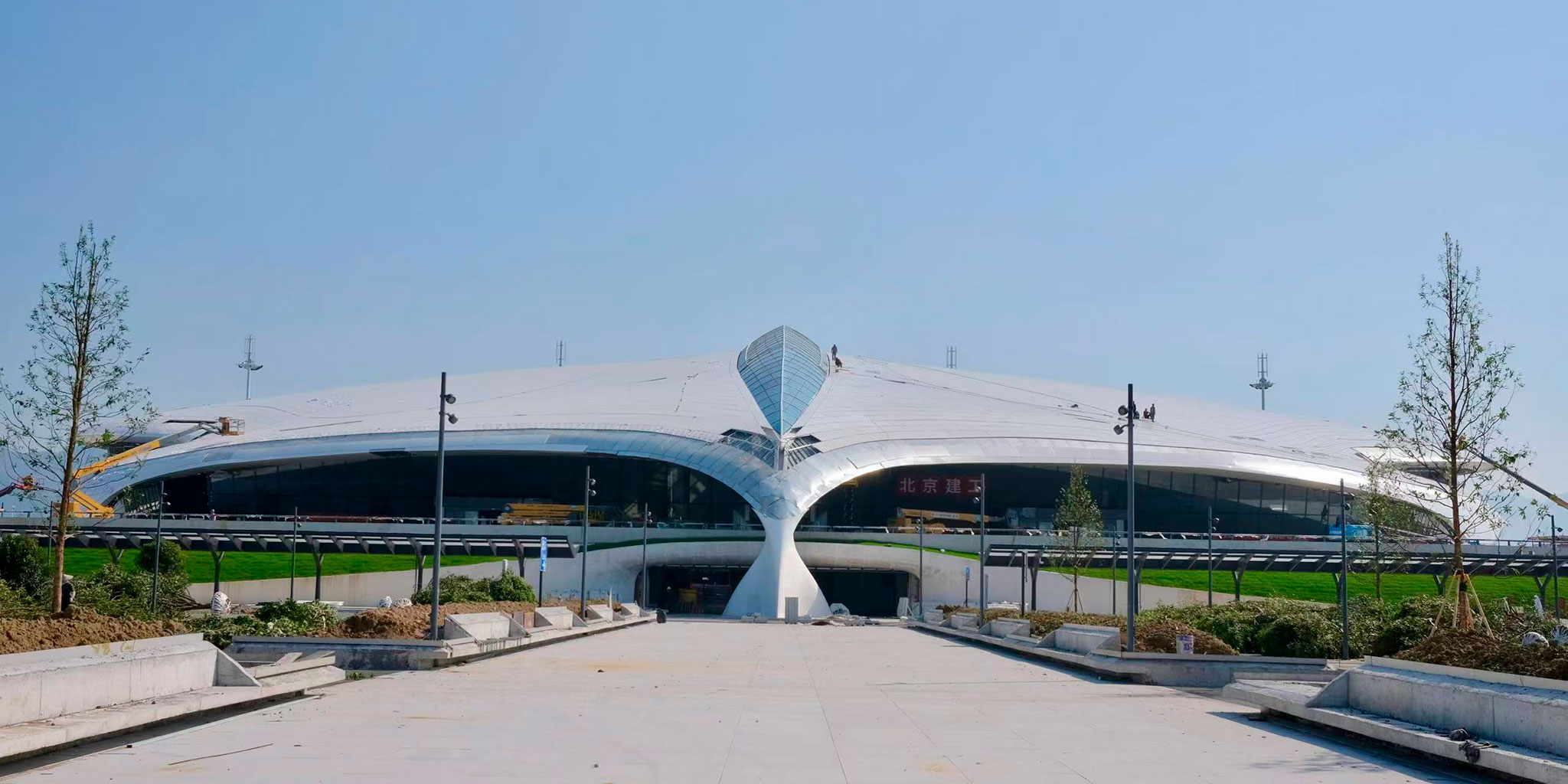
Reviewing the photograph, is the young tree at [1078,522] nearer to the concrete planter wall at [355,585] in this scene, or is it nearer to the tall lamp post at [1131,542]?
the tall lamp post at [1131,542]

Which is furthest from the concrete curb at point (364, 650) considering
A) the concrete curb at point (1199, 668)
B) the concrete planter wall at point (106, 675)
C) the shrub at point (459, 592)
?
the concrete curb at point (1199, 668)

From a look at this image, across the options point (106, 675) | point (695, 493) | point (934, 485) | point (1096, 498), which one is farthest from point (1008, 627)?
point (695, 493)

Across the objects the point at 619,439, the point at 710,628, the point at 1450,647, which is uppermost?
the point at 619,439

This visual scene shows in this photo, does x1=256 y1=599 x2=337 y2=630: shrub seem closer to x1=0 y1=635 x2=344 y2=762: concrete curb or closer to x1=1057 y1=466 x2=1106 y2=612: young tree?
x1=0 y1=635 x2=344 y2=762: concrete curb

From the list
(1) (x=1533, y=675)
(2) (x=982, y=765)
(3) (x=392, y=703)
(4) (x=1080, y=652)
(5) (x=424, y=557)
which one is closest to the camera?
(2) (x=982, y=765)

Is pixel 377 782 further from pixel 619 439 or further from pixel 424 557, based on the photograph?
pixel 619 439

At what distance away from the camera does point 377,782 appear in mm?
10992

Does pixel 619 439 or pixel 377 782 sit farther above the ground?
pixel 619 439

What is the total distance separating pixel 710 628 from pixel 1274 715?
3698cm

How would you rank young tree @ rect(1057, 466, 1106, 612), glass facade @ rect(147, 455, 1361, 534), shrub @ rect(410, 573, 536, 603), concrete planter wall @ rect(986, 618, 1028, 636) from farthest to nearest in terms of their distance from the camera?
glass facade @ rect(147, 455, 1361, 534), young tree @ rect(1057, 466, 1106, 612), shrub @ rect(410, 573, 536, 603), concrete planter wall @ rect(986, 618, 1028, 636)

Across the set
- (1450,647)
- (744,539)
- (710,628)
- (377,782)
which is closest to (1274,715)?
(1450,647)

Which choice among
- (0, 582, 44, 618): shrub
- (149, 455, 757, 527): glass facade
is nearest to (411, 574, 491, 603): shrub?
(0, 582, 44, 618): shrub

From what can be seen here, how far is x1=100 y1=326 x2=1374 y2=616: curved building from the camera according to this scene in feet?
269

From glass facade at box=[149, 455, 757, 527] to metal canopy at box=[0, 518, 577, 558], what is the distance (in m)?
8.31
